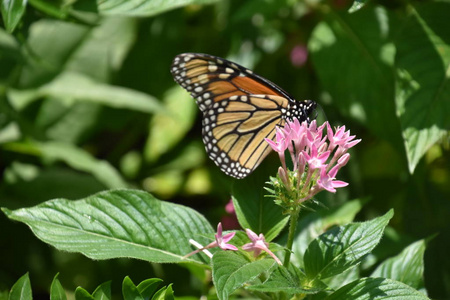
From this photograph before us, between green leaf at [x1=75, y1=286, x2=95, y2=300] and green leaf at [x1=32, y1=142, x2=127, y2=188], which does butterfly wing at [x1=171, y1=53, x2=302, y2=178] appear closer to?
green leaf at [x1=75, y1=286, x2=95, y2=300]

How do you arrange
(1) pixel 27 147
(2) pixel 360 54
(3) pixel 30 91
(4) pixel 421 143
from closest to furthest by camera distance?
(4) pixel 421 143, (2) pixel 360 54, (1) pixel 27 147, (3) pixel 30 91

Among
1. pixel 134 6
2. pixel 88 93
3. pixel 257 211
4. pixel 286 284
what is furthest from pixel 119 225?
pixel 88 93

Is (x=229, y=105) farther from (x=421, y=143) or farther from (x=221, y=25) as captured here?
(x=221, y=25)

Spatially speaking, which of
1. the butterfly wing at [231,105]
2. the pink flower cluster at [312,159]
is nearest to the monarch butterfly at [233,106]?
the butterfly wing at [231,105]

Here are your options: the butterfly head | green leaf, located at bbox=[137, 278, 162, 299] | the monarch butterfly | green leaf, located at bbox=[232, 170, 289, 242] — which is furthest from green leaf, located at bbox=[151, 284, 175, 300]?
the butterfly head

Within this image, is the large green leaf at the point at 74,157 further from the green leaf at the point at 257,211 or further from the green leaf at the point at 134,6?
the green leaf at the point at 257,211

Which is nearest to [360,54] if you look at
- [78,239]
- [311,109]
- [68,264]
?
[311,109]

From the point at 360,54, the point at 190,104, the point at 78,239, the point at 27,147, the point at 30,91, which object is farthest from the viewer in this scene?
the point at 190,104

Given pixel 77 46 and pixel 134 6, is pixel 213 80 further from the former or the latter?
pixel 77 46
